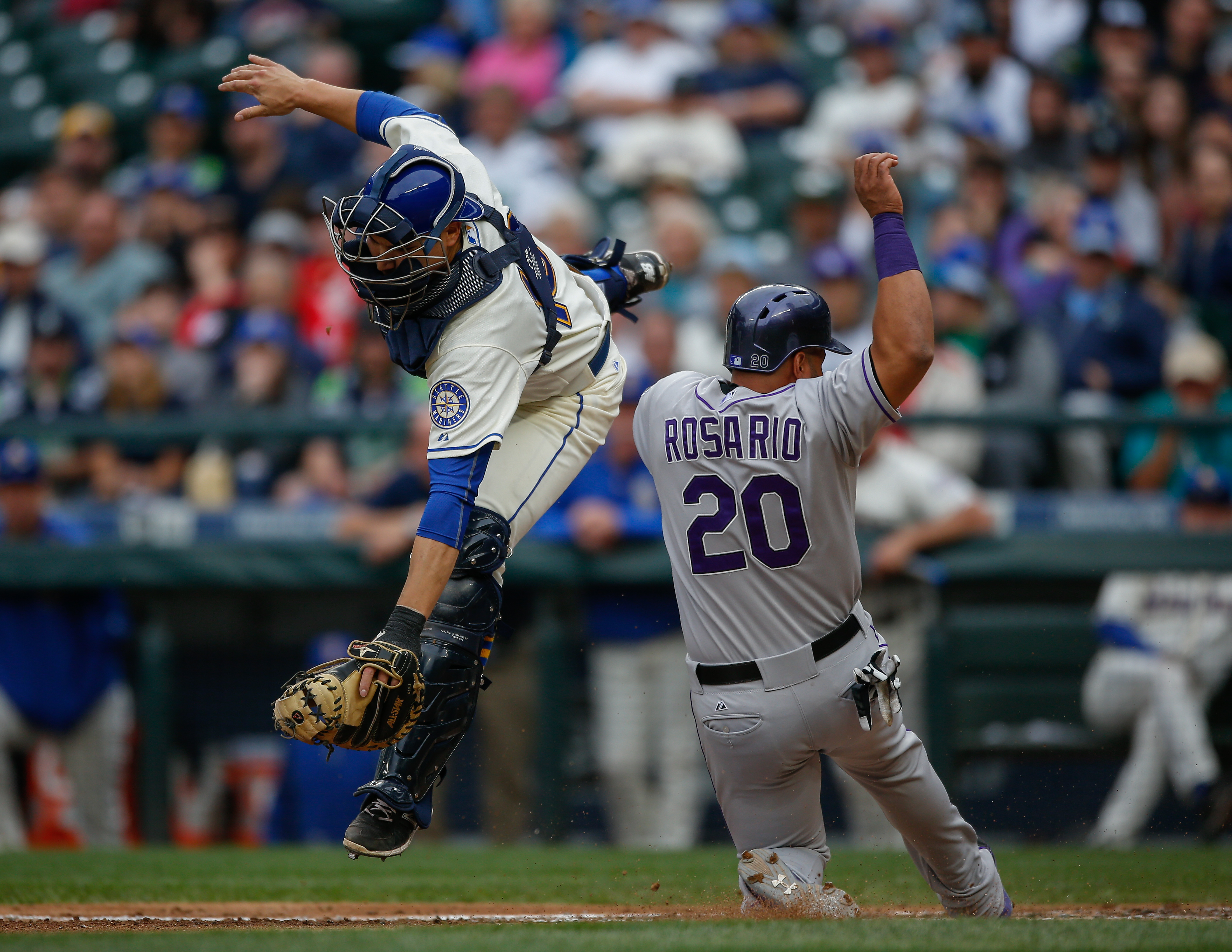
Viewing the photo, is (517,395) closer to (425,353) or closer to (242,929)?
(425,353)

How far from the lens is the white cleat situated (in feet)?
13.7

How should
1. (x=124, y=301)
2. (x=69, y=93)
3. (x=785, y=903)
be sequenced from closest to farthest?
(x=785, y=903), (x=124, y=301), (x=69, y=93)

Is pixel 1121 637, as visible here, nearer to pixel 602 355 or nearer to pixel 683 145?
pixel 602 355

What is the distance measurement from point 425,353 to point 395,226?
39cm

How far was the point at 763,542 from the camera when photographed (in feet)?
13.5

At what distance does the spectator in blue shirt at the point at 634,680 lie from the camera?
7000 mm

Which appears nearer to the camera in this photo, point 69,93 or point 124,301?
point 124,301

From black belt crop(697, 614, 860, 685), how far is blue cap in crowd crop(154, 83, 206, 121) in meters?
8.34

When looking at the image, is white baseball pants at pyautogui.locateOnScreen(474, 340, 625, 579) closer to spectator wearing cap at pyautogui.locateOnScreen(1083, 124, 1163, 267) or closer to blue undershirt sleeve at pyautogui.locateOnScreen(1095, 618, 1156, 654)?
blue undershirt sleeve at pyautogui.locateOnScreen(1095, 618, 1156, 654)

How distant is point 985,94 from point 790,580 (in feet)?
22.3

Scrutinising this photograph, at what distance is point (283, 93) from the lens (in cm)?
458

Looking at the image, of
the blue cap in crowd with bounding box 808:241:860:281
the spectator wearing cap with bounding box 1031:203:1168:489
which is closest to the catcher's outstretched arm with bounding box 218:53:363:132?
the blue cap in crowd with bounding box 808:241:860:281

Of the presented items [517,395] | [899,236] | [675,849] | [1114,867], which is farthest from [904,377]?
[675,849]

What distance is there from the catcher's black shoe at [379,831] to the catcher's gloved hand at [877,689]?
132 cm
